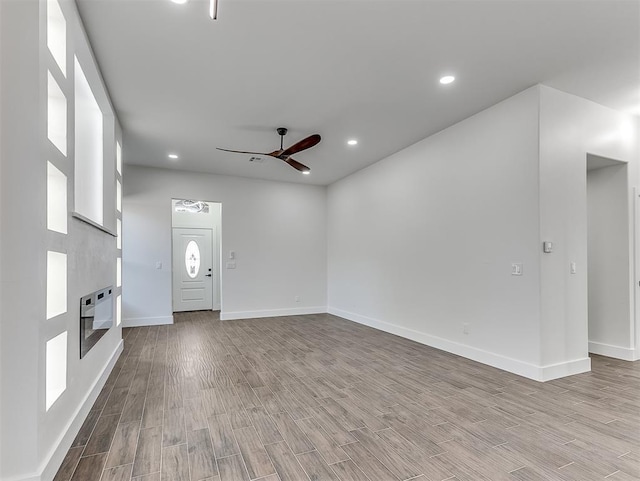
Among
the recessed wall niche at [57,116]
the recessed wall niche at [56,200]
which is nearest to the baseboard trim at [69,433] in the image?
the recessed wall niche at [56,200]

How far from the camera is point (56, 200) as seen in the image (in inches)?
81.0

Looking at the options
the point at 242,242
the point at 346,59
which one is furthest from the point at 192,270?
the point at 346,59

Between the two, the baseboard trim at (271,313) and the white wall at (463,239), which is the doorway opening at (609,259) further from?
the baseboard trim at (271,313)

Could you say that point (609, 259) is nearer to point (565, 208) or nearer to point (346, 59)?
point (565, 208)

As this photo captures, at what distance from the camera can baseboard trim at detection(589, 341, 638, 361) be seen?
3.96 m

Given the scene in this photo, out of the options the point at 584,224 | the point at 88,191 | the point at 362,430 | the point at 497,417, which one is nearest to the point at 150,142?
the point at 88,191

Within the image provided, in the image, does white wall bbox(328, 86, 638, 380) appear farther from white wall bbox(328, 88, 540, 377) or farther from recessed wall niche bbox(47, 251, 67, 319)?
recessed wall niche bbox(47, 251, 67, 319)

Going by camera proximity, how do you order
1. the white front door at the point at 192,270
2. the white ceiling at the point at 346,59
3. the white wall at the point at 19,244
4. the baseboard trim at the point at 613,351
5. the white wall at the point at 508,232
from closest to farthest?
the white wall at the point at 19,244 → the white ceiling at the point at 346,59 → the white wall at the point at 508,232 → the baseboard trim at the point at 613,351 → the white front door at the point at 192,270

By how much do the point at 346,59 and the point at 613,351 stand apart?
4.62 meters

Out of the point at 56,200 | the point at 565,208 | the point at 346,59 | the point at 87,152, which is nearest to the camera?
the point at 56,200

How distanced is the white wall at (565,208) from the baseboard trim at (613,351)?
2.81 ft

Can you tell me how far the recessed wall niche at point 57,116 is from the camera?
6.73ft

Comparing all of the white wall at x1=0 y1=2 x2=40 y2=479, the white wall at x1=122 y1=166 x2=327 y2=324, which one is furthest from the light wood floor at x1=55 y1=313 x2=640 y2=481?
Result: the white wall at x1=122 y1=166 x2=327 y2=324

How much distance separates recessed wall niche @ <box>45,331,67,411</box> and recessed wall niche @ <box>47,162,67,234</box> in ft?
2.22
